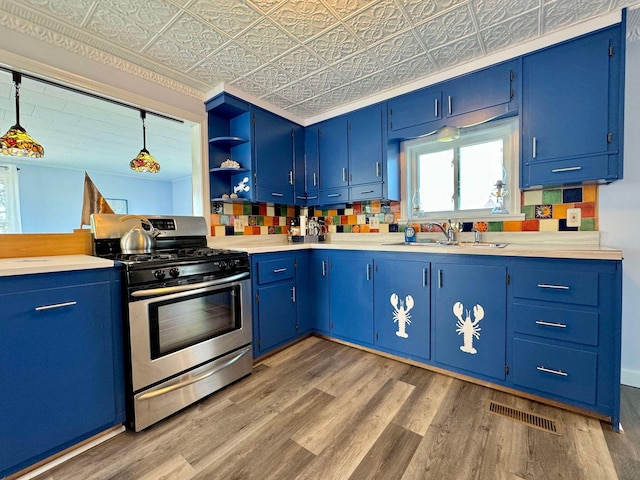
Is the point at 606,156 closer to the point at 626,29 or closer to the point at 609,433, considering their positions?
the point at 626,29

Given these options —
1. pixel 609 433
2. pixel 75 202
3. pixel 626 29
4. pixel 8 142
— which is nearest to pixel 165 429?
pixel 609 433

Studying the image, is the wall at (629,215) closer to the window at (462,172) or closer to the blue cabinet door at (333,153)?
the window at (462,172)

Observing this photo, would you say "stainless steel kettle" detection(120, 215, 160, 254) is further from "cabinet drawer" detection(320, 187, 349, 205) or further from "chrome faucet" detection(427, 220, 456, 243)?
"chrome faucet" detection(427, 220, 456, 243)

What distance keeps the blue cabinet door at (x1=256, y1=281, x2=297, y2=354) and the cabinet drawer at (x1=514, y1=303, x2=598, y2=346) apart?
1.64 meters

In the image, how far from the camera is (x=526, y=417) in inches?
60.5

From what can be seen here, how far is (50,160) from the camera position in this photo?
513 cm

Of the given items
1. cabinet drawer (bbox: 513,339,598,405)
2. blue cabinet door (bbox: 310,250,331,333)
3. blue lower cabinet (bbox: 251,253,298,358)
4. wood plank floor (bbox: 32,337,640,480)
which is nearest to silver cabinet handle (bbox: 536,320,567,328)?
cabinet drawer (bbox: 513,339,598,405)

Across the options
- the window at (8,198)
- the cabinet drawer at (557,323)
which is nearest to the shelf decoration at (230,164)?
the cabinet drawer at (557,323)

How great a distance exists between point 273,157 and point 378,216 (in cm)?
120

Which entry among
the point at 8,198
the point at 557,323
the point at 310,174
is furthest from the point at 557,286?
the point at 8,198

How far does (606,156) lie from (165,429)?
9.57 ft

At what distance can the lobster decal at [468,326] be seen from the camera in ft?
5.97

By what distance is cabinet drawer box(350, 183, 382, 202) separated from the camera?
2.61m

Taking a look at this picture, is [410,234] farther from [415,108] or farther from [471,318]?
[415,108]
